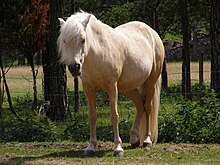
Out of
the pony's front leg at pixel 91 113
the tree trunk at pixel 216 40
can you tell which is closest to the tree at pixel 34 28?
the tree trunk at pixel 216 40

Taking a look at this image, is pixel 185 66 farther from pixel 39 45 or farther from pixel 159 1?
pixel 39 45

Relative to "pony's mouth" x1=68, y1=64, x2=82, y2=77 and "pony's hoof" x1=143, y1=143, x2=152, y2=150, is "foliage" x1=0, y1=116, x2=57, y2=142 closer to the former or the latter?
"pony's hoof" x1=143, y1=143, x2=152, y2=150

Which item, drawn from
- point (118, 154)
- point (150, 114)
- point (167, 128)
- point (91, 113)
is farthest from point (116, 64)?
point (167, 128)

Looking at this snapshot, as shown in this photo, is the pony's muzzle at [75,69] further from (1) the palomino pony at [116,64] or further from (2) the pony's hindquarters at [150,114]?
(2) the pony's hindquarters at [150,114]

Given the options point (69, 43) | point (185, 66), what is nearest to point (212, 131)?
point (69, 43)

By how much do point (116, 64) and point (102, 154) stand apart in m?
1.37

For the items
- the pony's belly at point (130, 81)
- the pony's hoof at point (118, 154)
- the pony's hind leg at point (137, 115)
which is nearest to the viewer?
the pony's hoof at point (118, 154)

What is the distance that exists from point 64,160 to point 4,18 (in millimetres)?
5949

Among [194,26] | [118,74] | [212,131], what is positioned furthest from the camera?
[194,26]

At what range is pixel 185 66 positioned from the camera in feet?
53.1

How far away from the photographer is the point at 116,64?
782cm

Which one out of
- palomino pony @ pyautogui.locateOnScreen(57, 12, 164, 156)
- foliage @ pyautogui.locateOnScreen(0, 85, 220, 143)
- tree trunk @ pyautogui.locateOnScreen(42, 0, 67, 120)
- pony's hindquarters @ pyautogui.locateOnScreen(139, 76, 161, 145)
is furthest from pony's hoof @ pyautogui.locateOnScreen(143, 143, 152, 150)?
tree trunk @ pyautogui.locateOnScreen(42, 0, 67, 120)

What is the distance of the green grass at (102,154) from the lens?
7.48 m

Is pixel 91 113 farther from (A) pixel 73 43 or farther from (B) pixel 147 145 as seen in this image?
(A) pixel 73 43
